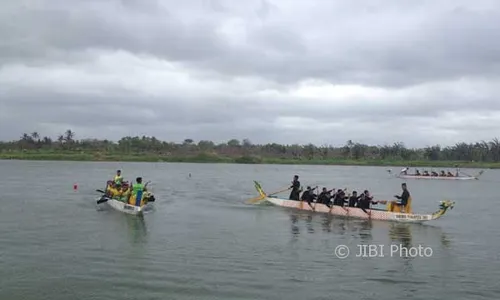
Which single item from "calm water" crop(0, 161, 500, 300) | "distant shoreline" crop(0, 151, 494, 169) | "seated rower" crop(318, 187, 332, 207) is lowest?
"calm water" crop(0, 161, 500, 300)

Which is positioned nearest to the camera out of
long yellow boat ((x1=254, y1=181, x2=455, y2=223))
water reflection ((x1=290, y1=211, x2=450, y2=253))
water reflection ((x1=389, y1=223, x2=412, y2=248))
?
water reflection ((x1=389, y1=223, x2=412, y2=248))

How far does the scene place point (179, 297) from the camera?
1198 centimetres

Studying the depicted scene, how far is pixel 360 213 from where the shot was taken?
2583 centimetres

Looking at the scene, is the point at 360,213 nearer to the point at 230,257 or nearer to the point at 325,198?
the point at 325,198

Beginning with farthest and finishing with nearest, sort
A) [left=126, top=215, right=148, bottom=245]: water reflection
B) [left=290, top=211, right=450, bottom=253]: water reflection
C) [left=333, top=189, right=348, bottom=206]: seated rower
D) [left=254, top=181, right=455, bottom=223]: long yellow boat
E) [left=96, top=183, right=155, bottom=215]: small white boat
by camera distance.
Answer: [left=333, top=189, right=348, bottom=206]: seated rower → [left=96, top=183, right=155, bottom=215]: small white boat → [left=254, top=181, right=455, bottom=223]: long yellow boat → [left=290, top=211, right=450, bottom=253]: water reflection → [left=126, top=215, right=148, bottom=245]: water reflection

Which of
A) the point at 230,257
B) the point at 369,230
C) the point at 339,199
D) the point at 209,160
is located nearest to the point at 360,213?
the point at 339,199

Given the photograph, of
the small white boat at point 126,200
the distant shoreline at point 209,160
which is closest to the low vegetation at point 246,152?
the distant shoreline at point 209,160

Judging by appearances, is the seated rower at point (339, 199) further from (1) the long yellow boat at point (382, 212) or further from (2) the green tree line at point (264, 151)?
(2) the green tree line at point (264, 151)

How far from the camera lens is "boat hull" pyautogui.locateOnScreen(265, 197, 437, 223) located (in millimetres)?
24375

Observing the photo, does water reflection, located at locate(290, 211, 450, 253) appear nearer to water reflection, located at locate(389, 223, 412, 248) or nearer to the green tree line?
water reflection, located at locate(389, 223, 412, 248)

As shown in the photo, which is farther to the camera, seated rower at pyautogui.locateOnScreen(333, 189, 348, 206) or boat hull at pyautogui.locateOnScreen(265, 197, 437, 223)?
seated rower at pyautogui.locateOnScreen(333, 189, 348, 206)

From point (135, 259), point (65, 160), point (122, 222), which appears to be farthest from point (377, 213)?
point (65, 160)

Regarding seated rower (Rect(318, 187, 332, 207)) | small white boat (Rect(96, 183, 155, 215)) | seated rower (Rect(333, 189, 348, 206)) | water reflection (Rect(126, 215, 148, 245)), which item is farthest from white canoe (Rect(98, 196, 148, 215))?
seated rower (Rect(333, 189, 348, 206))

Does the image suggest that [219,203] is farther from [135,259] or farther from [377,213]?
[135,259]
